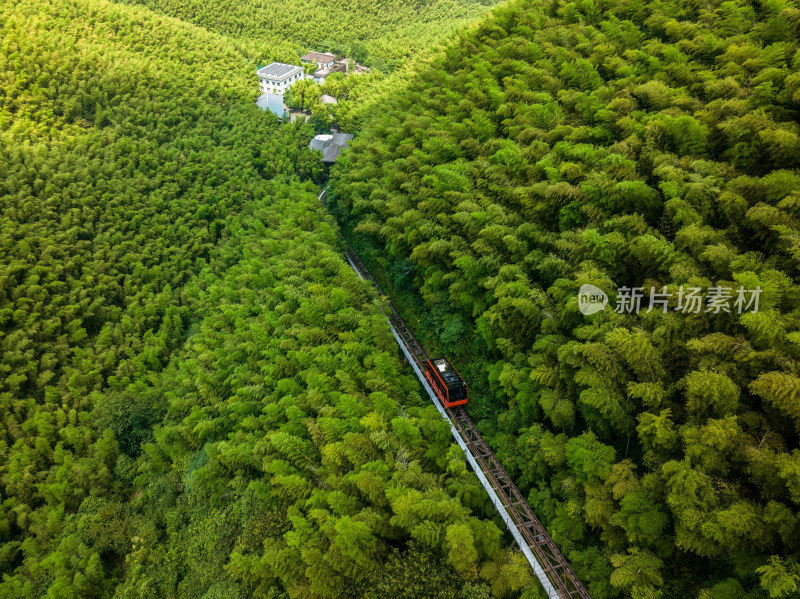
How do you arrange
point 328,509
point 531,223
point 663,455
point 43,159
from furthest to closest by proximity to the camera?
point 43,159 < point 531,223 < point 328,509 < point 663,455

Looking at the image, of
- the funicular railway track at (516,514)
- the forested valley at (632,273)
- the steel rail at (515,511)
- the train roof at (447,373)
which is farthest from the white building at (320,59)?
the train roof at (447,373)

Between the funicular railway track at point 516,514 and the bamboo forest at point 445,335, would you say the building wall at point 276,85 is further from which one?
the funicular railway track at point 516,514

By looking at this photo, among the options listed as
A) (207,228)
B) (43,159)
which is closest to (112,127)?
(43,159)

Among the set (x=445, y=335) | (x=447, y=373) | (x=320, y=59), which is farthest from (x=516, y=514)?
(x=320, y=59)

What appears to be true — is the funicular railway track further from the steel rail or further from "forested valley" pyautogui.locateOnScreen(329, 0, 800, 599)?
"forested valley" pyautogui.locateOnScreen(329, 0, 800, 599)

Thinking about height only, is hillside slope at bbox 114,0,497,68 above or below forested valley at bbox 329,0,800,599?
above

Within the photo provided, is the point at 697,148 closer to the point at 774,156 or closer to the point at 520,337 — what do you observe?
the point at 774,156

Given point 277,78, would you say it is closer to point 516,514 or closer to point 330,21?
point 330,21

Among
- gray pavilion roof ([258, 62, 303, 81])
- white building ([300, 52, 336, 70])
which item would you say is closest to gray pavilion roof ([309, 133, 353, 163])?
gray pavilion roof ([258, 62, 303, 81])
